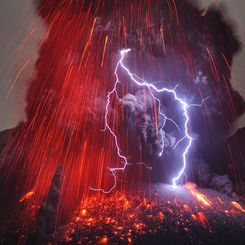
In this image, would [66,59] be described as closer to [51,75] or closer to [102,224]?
[51,75]

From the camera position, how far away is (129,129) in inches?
732

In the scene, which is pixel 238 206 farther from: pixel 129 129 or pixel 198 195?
pixel 129 129

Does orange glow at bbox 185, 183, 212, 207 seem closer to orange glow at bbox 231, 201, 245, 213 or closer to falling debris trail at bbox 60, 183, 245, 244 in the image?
falling debris trail at bbox 60, 183, 245, 244

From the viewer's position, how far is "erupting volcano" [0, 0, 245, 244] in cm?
1239

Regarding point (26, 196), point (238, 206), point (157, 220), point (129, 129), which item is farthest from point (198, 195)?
point (26, 196)

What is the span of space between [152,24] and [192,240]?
19105mm

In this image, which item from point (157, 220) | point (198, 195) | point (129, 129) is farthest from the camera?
point (129, 129)

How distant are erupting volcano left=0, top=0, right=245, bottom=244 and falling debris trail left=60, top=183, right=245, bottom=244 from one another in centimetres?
9

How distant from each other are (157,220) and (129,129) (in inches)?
332

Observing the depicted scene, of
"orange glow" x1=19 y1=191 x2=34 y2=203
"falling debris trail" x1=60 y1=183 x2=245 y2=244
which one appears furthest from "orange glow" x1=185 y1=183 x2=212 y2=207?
"orange glow" x1=19 y1=191 x2=34 y2=203

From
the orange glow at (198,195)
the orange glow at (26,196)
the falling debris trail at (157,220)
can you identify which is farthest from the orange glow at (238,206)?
the orange glow at (26,196)

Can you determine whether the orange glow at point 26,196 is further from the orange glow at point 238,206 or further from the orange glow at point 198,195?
the orange glow at point 238,206

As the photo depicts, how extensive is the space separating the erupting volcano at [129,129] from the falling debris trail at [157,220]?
0.29 ft

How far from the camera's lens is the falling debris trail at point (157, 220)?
1027 centimetres
